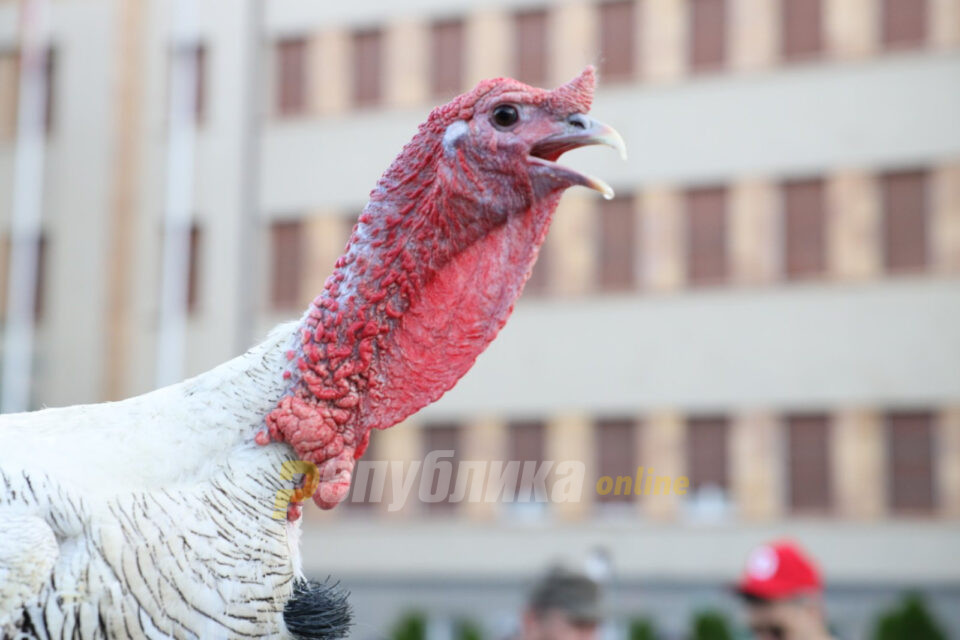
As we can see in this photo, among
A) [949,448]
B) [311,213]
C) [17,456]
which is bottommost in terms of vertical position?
[17,456]

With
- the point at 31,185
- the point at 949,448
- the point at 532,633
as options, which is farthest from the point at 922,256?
the point at 532,633

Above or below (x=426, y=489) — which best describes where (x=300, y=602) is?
below

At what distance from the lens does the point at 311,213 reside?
27688 mm

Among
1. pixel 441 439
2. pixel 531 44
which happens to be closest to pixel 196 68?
pixel 531 44

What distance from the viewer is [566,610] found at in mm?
6398

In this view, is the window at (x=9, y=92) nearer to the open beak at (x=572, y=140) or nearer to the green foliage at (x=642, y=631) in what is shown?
the green foliage at (x=642, y=631)

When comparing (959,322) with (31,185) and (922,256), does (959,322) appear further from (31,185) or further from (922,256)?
(31,185)

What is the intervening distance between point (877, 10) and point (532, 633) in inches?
823

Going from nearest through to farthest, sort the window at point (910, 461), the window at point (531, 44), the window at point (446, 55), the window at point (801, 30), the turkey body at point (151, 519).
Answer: the turkey body at point (151, 519) → the window at point (910, 461) → the window at point (801, 30) → the window at point (531, 44) → the window at point (446, 55)

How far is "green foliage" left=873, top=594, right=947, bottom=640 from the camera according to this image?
2178 centimetres

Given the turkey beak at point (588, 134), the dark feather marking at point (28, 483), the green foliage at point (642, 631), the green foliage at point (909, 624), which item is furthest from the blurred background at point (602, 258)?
the dark feather marking at point (28, 483)

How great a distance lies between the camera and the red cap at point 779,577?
6.36m

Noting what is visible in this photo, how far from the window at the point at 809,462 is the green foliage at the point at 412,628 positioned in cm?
689

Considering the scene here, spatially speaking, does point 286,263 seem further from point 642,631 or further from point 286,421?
point 286,421
